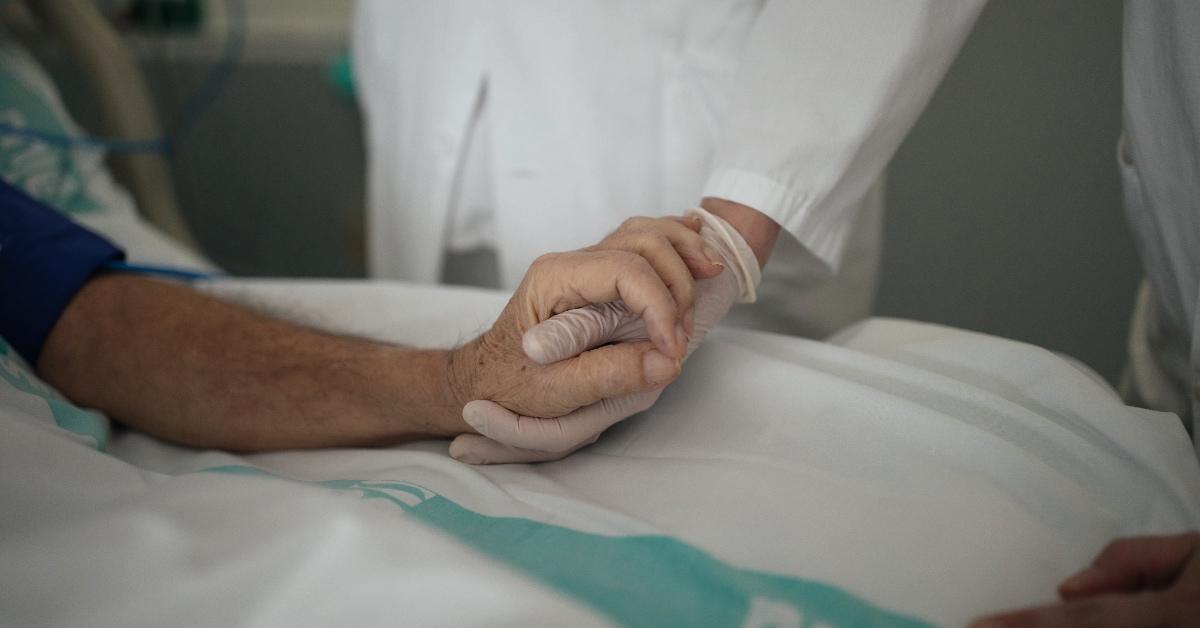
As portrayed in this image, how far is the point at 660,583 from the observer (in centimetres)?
51

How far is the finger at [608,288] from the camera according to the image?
603 mm

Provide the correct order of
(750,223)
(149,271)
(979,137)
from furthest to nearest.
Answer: (979,137) → (149,271) → (750,223)

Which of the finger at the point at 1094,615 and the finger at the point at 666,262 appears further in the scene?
the finger at the point at 666,262

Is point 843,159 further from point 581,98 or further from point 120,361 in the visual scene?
point 120,361

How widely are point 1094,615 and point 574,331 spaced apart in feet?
1.20

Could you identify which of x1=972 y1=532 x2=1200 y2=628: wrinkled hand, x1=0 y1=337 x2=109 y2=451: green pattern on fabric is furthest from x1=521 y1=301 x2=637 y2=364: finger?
x1=0 y1=337 x2=109 y2=451: green pattern on fabric

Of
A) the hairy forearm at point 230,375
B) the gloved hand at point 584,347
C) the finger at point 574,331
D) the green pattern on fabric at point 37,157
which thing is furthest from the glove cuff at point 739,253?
the green pattern on fabric at point 37,157

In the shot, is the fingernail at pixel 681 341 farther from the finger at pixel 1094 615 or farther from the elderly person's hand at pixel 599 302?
the finger at pixel 1094 615

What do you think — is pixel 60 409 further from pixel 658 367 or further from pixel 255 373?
pixel 658 367

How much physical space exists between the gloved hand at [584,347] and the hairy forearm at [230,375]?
0.07 m

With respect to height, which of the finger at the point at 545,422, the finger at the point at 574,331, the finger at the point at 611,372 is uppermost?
the finger at the point at 574,331

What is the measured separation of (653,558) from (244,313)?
558 mm

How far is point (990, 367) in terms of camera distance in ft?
2.36

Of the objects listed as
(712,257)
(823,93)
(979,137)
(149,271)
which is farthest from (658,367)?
(979,137)
